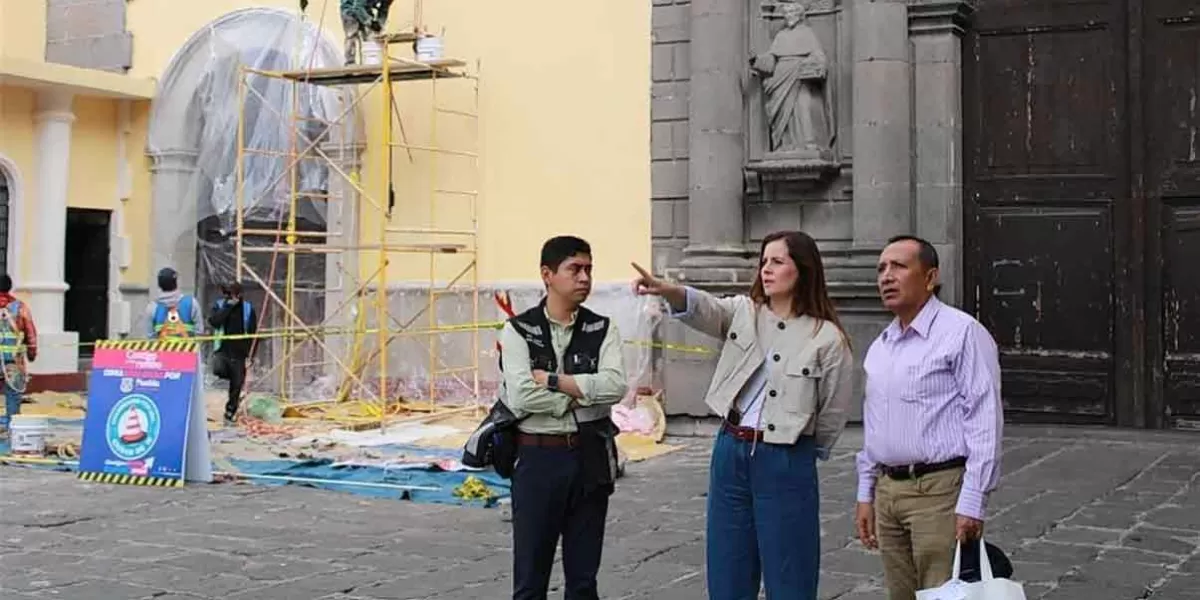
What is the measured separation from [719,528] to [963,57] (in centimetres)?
924

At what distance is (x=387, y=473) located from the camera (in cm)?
1047

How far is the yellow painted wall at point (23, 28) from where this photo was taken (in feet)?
59.9

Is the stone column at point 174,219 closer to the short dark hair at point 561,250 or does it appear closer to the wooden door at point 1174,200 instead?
the wooden door at point 1174,200

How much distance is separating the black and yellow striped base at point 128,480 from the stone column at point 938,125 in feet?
22.2

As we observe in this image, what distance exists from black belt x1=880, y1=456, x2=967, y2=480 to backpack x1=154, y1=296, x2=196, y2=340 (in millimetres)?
9861

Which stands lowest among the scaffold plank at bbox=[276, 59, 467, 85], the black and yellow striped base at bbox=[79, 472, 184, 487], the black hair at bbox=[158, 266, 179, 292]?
the black and yellow striped base at bbox=[79, 472, 184, 487]

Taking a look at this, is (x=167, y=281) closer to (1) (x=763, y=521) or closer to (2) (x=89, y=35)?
(2) (x=89, y=35)

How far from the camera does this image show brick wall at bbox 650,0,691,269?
13.8 meters

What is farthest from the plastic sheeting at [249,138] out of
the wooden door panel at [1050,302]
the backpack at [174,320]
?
the wooden door panel at [1050,302]

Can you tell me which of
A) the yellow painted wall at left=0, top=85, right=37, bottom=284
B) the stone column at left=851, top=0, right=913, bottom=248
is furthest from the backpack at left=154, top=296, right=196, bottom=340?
the stone column at left=851, top=0, right=913, bottom=248

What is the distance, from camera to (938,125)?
498 inches

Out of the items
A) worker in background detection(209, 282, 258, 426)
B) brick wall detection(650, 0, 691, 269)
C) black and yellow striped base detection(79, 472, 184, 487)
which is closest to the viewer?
black and yellow striped base detection(79, 472, 184, 487)

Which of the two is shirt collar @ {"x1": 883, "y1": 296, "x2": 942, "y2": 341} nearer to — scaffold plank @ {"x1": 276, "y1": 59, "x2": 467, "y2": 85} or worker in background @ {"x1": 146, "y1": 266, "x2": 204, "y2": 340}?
worker in background @ {"x1": 146, "y1": 266, "x2": 204, "y2": 340}

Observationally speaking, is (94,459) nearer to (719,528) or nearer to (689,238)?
(689,238)
